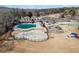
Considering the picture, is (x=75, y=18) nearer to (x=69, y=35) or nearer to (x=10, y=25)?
(x=69, y=35)

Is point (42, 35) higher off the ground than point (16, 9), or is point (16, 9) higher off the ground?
point (16, 9)

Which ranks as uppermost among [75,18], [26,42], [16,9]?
[16,9]

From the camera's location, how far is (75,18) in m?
1.66

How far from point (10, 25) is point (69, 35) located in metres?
0.67

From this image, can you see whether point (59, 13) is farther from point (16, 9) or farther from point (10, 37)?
point (10, 37)

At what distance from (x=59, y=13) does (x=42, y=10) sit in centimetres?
19

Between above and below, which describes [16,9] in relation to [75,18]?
above

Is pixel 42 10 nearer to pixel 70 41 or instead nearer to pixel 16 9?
pixel 16 9

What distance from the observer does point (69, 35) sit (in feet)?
5.40

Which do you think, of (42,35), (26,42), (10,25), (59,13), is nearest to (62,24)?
(59,13)
